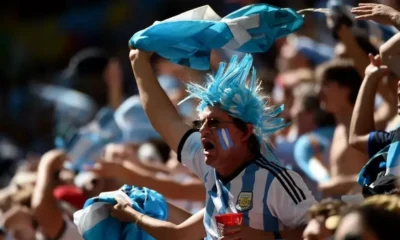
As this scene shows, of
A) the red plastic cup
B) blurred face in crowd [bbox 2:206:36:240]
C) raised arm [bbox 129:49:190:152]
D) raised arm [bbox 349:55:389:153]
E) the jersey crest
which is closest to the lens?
A: the red plastic cup

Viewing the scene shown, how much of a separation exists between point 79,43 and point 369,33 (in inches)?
392

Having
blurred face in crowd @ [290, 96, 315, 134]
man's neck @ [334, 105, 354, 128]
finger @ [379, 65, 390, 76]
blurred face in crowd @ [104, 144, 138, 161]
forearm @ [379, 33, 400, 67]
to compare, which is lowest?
blurred face in crowd @ [290, 96, 315, 134]

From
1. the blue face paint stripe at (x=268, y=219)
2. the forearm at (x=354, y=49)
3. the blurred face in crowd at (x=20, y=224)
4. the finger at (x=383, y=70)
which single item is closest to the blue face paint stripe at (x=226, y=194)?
the blue face paint stripe at (x=268, y=219)

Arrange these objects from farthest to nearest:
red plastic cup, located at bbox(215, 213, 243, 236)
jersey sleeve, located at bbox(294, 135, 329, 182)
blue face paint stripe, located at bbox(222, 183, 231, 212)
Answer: jersey sleeve, located at bbox(294, 135, 329, 182)
blue face paint stripe, located at bbox(222, 183, 231, 212)
red plastic cup, located at bbox(215, 213, 243, 236)

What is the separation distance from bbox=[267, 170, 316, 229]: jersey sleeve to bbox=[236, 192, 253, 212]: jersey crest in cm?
9

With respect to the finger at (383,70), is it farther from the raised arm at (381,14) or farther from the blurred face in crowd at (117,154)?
the blurred face in crowd at (117,154)

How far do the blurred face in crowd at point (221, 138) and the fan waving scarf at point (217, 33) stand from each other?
60 cm

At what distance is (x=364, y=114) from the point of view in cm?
634

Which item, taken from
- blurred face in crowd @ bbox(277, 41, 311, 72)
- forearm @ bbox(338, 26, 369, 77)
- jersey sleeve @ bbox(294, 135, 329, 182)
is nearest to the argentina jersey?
forearm @ bbox(338, 26, 369, 77)

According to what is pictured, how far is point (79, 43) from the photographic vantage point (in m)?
16.9

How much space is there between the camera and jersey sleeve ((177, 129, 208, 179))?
596cm

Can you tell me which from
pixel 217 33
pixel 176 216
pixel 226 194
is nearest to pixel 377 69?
pixel 217 33

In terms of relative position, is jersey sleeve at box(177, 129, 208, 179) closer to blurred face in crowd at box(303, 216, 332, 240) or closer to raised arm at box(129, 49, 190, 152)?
raised arm at box(129, 49, 190, 152)

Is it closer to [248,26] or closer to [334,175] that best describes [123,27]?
[334,175]
